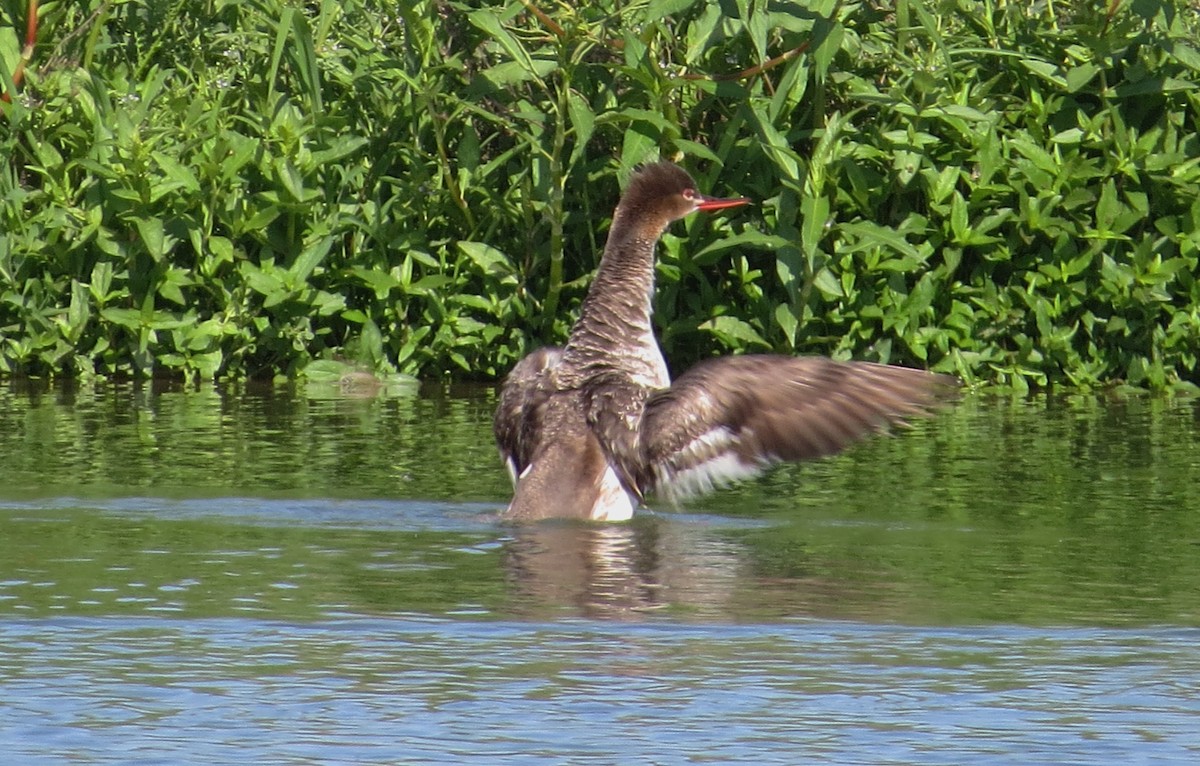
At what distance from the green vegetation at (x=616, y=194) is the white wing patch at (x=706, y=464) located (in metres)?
2.60

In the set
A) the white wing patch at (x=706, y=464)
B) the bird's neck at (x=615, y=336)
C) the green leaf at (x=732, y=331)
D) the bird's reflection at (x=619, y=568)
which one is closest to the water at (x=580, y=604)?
the bird's reflection at (x=619, y=568)

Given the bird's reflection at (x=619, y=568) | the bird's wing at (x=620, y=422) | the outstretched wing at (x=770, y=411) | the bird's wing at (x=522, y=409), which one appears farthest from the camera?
the bird's wing at (x=522, y=409)

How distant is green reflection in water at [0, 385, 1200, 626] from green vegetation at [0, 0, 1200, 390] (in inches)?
28.1

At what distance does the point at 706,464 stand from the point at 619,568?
0.75m

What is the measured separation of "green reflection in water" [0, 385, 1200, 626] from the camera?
5891 mm

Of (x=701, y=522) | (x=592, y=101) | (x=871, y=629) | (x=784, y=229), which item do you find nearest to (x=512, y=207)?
(x=592, y=101)

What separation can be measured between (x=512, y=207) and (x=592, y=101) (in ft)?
1.88

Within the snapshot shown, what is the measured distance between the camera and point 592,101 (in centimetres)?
1012

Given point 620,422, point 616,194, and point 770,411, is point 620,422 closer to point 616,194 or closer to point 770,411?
point 770,411

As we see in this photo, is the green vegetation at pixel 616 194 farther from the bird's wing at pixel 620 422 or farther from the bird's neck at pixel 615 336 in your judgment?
the bird's wing at pixel 620 422

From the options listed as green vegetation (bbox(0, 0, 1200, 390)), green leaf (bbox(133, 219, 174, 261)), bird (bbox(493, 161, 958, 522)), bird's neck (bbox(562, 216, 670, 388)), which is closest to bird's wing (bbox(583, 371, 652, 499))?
bird (bbox(493, 161, 958, 522))

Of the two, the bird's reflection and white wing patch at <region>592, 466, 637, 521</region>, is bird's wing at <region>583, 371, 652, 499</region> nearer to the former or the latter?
white wing patch at <region>592, 466, 637, 521</region>

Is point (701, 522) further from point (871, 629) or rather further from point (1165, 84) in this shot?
point (1165, 84)

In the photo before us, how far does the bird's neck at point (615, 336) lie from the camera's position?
7.56 metres
